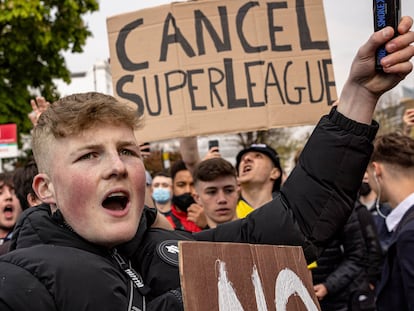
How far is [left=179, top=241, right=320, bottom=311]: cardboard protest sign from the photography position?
1.65 metres

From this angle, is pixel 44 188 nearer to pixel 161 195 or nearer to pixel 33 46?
pixel 161 195

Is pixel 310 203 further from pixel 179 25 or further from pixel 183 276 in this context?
pixel 179 25

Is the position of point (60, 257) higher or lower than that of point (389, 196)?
higher

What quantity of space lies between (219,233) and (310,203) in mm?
→ 427

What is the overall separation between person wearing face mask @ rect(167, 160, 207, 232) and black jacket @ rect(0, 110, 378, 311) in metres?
2.71

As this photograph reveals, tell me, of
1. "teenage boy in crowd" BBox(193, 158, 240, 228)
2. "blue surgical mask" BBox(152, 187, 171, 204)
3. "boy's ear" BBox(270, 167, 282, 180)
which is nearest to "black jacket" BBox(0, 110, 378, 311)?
"teenage boy in crowd" BBox(193, 158, 240, 228)

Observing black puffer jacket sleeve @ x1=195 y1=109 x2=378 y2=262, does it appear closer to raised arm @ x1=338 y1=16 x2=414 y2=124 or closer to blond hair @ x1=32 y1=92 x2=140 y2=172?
raised arm @ x1=338 y1=16 x2=414 y2=124

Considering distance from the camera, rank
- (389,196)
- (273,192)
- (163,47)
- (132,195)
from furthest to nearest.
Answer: (273,192) < (163,47) < (389,196) < (132,195)

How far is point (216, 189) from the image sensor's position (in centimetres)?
498

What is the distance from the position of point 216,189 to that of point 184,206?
1011mm

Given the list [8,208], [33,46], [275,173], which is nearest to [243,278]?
[275,173]

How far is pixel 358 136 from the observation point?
2.23 meters

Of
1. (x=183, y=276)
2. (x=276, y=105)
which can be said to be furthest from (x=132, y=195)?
(x=276, y=105)

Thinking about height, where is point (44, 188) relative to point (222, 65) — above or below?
below
